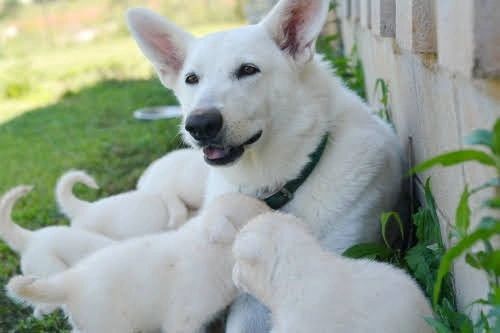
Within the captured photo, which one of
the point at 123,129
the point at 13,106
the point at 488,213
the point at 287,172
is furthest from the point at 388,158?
the point at 13,106

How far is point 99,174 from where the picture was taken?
20.7 ft

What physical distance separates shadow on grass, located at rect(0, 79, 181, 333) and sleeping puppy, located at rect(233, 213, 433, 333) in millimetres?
1421

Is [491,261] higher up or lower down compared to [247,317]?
higher up

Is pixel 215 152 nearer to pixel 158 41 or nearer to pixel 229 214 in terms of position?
pixel 229 214

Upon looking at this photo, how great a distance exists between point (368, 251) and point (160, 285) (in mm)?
791

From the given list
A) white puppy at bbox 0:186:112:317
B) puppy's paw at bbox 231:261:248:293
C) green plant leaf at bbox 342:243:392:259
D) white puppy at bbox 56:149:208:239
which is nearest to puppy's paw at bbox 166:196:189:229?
white puppy at bbox 56:149:208:239

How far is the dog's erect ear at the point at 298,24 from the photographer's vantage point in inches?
128

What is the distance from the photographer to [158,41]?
12.0ft

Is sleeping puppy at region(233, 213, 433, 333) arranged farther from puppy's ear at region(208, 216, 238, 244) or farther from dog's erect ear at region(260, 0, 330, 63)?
dog's erect ear at region(260, 0, 330, 63)

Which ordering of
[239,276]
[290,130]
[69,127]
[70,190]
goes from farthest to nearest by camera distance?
1. [69,127]
2. [70,190]
3. [290,130]
4. [239,276]

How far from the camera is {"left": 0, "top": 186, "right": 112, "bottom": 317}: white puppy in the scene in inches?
152

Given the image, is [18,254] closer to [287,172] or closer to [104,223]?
[104,223]

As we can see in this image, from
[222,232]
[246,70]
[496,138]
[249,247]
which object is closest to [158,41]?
[246,70]

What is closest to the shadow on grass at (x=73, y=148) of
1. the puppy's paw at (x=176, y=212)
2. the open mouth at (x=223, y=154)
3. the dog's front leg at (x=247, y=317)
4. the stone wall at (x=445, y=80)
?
the puppy's paw at (x=176, y=212)
